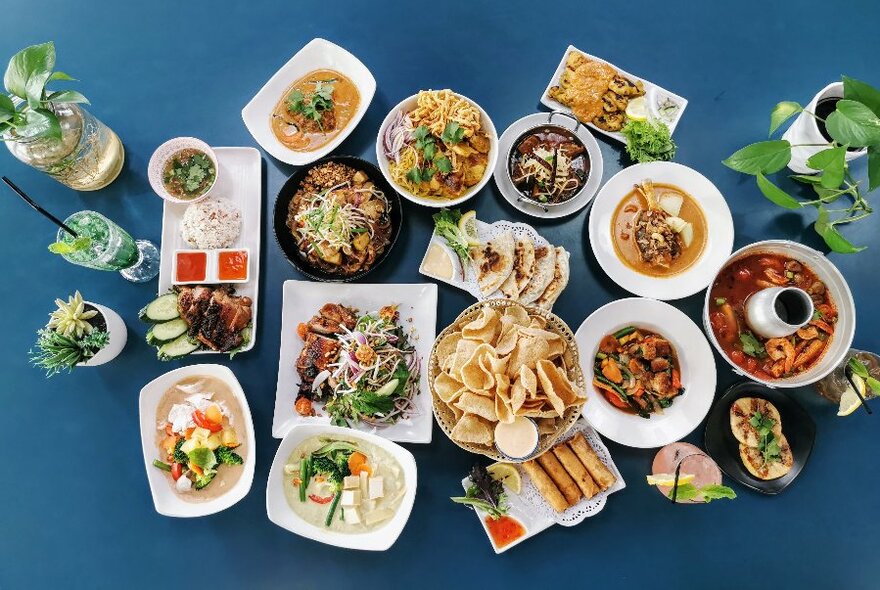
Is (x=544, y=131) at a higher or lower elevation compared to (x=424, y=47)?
lower

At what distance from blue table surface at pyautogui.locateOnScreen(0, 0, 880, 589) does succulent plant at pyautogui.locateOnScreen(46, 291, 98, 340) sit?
0.30 m

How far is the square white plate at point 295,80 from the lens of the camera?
343cm

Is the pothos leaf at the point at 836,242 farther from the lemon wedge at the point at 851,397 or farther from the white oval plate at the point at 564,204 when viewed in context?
the white oval plate at the point at 564,204

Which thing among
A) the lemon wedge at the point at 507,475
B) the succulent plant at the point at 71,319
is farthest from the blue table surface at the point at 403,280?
the succulent plant at the point at 71,319

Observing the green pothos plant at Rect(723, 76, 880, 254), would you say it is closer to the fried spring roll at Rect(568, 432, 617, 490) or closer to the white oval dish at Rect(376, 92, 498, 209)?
the white oval dish at Rect(376, 92, 498, 209)

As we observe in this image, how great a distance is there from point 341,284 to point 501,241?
101cm

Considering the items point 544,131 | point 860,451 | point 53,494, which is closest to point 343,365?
point 544,131

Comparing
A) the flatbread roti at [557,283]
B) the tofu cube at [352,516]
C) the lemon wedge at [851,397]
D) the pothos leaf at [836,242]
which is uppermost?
the pothos leaf at [836,242]

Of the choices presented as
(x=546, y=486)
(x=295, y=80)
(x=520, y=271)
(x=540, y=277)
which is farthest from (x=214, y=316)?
(x=546, y=486)

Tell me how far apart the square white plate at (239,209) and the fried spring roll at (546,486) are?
1853mm

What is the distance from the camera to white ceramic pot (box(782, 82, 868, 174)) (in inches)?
118

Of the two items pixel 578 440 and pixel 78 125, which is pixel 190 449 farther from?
pixel 578 440

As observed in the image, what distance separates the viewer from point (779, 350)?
3.03 meters

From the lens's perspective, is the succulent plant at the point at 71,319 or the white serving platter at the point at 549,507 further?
the succulent plant at the point at 71,319
